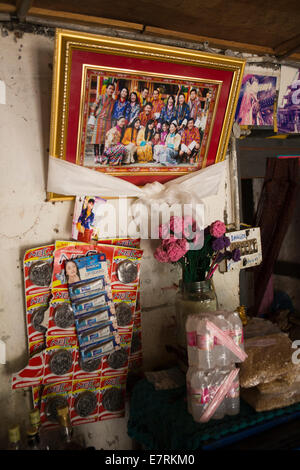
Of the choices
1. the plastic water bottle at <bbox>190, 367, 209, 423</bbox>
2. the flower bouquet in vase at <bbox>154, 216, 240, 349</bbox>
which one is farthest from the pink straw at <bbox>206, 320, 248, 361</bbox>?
the flower bouquet in vase at <bbox>154, 216, 240, 349</bbox>

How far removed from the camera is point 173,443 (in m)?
1.34

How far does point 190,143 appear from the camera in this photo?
1.79 meters

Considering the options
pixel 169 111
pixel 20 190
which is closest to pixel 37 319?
pixel 20 190

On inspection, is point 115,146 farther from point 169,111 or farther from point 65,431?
point 65,431

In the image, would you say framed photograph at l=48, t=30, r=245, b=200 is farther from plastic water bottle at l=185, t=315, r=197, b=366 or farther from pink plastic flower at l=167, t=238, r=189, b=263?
plastic water bottle at l=185, t=315, r=197, b=366

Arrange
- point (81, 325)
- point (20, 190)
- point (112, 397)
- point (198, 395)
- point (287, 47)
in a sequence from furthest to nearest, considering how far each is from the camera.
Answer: point (287, 47), point (112, 397), point (81, 325), point (20, 190), point (198, 395)

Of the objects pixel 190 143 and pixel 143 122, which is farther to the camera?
pixel 190 143

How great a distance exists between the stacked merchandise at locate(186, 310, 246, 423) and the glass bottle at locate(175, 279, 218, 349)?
23 centimetres

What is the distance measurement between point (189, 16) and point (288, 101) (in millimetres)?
947

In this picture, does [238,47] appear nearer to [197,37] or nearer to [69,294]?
[197,37]

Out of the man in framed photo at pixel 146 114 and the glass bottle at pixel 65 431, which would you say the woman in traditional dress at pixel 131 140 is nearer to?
the man in framed photo at pixel 146 114

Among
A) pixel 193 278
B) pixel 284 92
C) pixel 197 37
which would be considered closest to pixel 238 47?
pixel 197 37

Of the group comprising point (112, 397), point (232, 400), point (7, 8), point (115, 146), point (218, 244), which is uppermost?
point (7, 8)

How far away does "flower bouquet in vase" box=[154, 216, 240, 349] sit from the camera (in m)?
1.64
